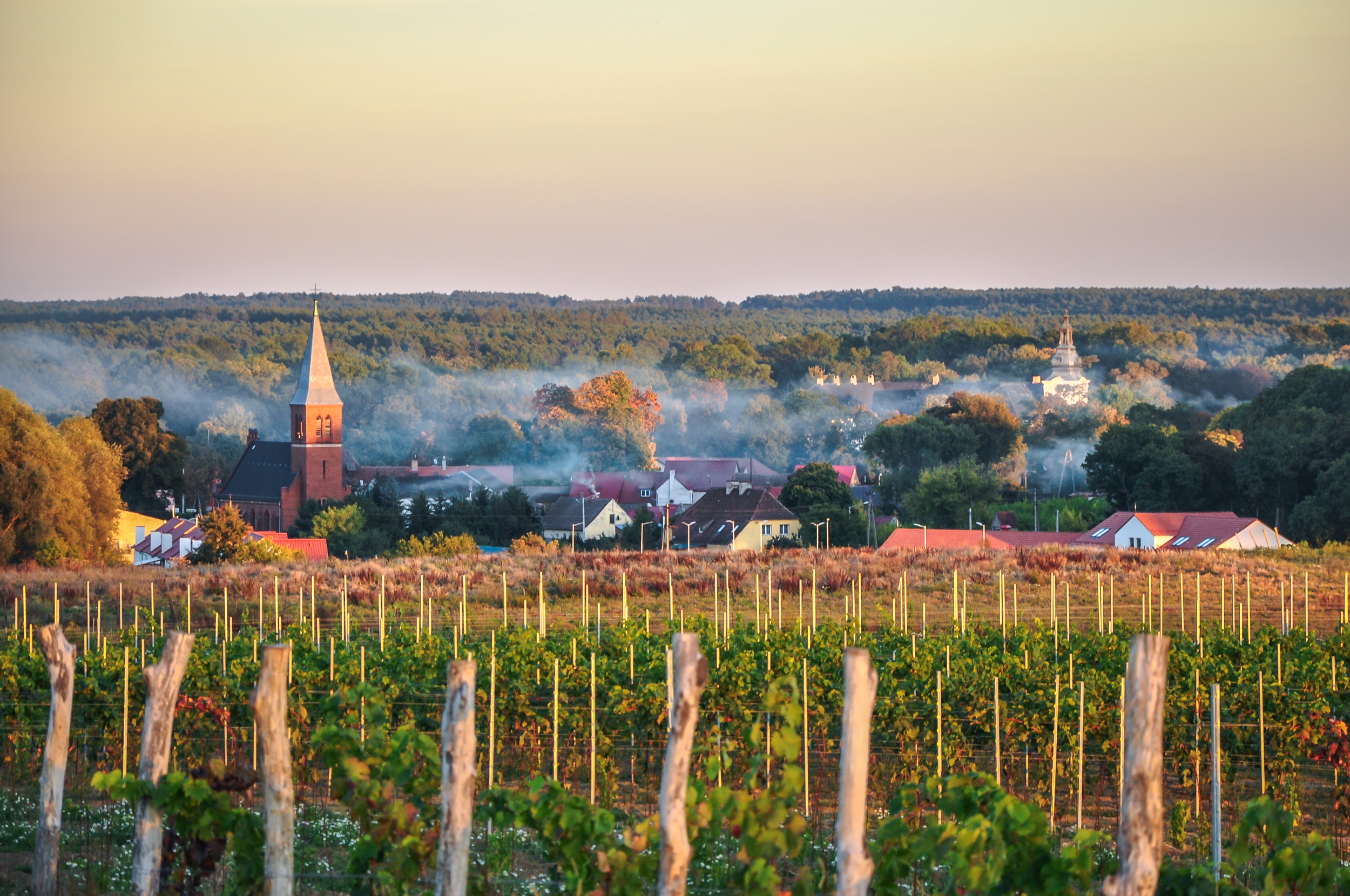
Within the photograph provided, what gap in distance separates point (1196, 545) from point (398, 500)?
3351 cm

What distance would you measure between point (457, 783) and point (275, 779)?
1.04 meters

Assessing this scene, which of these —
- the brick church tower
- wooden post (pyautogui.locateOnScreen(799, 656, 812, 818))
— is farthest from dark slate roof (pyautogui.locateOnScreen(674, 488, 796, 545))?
wooden post (pyautogui.locateOnScreen(799, 656, 812, 818))

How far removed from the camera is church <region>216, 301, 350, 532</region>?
6606cm

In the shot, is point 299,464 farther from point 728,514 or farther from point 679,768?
point 679,768

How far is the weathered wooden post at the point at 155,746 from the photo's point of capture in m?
7.36

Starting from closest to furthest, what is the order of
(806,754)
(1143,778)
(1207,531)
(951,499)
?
1. (1143,778)
2. (806,754)
3. (1207,531)
4. (951,499)

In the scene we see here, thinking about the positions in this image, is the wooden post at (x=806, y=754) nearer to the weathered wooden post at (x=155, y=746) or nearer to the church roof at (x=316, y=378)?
the weathered wooden post at (x=155, y=746)

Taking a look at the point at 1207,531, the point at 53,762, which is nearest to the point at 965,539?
the point at 1207,531

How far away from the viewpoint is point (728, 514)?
53531 mm

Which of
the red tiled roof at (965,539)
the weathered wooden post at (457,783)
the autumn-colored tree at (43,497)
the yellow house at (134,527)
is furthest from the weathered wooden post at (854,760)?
the yellow house at (134,527)

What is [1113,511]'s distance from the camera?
55.6 meters

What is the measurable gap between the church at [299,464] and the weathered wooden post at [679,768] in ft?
198

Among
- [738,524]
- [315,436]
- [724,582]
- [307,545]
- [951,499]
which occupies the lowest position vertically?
[307,545]

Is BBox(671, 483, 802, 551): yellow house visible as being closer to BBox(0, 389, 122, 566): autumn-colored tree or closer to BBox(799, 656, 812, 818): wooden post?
BBox(0, 389, 122, 566): autumn-colored tree
